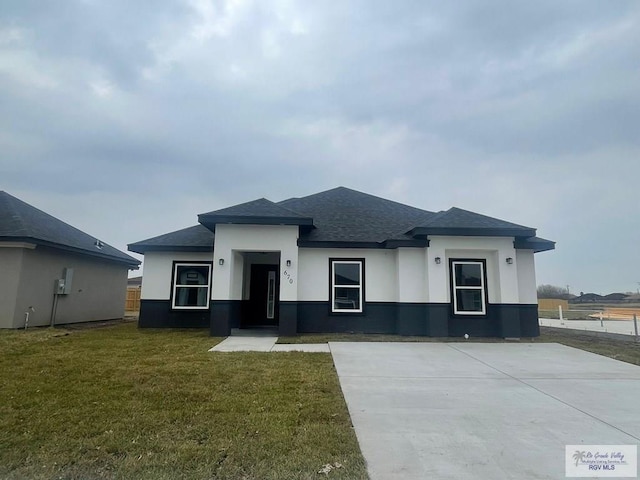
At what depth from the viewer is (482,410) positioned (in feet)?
14.9

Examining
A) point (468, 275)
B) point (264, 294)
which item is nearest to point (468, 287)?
point (468, 275)

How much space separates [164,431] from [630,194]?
22212 mm

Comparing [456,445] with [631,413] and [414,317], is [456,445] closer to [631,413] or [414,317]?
[631,413]

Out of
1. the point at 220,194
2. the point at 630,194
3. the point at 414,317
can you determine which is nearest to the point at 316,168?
the point at 220,194

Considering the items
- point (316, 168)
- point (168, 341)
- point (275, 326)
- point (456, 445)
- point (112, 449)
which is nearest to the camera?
point (112, 449)

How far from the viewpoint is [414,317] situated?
1098 centimetres

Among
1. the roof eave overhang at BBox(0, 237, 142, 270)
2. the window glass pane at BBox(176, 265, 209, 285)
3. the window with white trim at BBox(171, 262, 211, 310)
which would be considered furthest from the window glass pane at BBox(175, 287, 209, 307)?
the roof eave overhang at BBox(0, 237, 142, 270)

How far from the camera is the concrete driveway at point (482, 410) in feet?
10.5

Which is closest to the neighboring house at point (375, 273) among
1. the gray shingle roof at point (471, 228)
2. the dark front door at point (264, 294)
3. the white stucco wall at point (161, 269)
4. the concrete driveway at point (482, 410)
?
the gray shingle roof at point (471, 228)

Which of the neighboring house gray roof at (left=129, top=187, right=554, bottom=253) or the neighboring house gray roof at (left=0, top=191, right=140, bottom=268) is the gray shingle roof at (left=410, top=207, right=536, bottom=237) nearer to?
the neighboring house gray roof at (left=129, top=187, right=554, bottom=253)

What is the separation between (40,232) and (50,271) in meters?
1.47

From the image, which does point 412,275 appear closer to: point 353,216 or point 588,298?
point 353,216

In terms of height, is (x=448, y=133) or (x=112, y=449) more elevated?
(x=448, y=133)

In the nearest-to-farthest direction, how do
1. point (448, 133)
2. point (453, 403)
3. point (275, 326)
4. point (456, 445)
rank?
point (456, 445)
point (453, 403)
point (275, 326)
point (448, 133)
